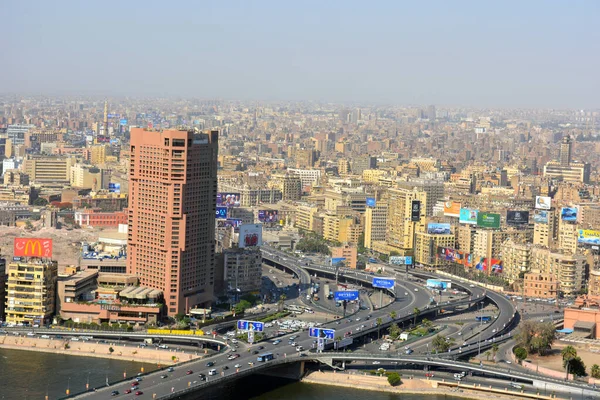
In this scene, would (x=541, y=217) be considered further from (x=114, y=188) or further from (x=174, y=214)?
(x=114, y=188)

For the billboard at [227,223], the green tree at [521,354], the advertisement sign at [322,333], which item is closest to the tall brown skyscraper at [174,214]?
the advertisement sign at [322,333]

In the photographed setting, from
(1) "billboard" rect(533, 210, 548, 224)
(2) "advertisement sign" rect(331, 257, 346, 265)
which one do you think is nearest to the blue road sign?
(2) "advertisement sign" rect(331, 257, 346, 265)

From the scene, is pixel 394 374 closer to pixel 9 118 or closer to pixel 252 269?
pixel 252 269

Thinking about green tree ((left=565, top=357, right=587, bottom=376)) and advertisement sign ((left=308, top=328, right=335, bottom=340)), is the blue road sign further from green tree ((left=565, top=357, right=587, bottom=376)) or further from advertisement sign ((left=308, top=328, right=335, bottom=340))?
green tree ((left=565, top=357, right=587, bottom=376))

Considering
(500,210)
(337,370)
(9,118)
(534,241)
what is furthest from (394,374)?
(9,118)

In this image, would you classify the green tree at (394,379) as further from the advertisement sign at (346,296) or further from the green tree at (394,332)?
the advertisement sign at (346,296)

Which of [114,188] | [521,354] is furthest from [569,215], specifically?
[114,188]
